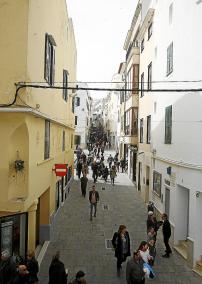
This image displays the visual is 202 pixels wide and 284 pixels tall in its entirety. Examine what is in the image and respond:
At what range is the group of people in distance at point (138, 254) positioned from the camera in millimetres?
8750

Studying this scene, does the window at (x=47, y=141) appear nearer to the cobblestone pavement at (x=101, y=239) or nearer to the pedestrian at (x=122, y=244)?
the cobblestone pavement at (x=101, y=239)

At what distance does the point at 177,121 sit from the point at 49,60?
5487mm

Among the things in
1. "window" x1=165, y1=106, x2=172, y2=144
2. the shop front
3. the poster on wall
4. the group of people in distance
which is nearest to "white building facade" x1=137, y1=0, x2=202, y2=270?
"window" x1=165, y1=106, x2=172, y2=144

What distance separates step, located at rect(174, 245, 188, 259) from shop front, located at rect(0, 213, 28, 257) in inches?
218

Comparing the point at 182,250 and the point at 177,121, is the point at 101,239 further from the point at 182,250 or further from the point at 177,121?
the point at 177,121

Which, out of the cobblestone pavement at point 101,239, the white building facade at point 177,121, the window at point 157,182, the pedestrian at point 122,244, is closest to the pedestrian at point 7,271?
the cobblestone pavement at point 101,239

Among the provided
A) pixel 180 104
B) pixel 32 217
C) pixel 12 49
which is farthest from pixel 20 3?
pixel 180 104

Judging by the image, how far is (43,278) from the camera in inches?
419

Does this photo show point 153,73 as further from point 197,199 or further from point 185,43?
point 197,199

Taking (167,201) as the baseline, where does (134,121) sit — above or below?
above

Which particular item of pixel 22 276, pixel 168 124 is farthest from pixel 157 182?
pixel 22 276

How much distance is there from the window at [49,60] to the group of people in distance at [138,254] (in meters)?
5.89

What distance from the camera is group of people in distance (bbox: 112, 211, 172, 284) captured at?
8750mm

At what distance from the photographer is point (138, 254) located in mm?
8930
